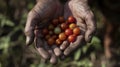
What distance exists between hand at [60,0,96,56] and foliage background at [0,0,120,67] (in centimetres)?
60

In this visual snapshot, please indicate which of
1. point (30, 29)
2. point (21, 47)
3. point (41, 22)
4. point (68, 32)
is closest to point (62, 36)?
point (68, 32)

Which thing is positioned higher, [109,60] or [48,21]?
[48,21]

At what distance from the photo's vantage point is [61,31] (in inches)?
90.6

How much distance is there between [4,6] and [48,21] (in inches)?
52.7

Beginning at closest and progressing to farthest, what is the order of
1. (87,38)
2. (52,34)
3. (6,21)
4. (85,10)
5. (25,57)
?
1. (87,38)
2. (85,10)
3. (52,34)
4. (6,21)
5. (25,57)

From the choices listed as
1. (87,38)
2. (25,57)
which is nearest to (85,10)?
(87,38)

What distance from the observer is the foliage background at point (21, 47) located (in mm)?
2926

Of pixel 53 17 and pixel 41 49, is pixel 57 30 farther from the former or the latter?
pixel 41 49

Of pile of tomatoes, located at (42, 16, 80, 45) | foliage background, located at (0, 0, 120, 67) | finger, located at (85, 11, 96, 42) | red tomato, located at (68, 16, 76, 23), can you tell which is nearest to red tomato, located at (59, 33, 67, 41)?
pile of tomatoes, located at (42, 16, 80, 45)

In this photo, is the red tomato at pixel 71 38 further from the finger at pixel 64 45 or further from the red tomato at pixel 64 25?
the red tomato at pixel 64 25

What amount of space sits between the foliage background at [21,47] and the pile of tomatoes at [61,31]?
57 centimetres

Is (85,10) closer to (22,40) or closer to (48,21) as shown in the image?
(48,21)

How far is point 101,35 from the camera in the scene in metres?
3.67

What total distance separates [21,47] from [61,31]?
108cm
